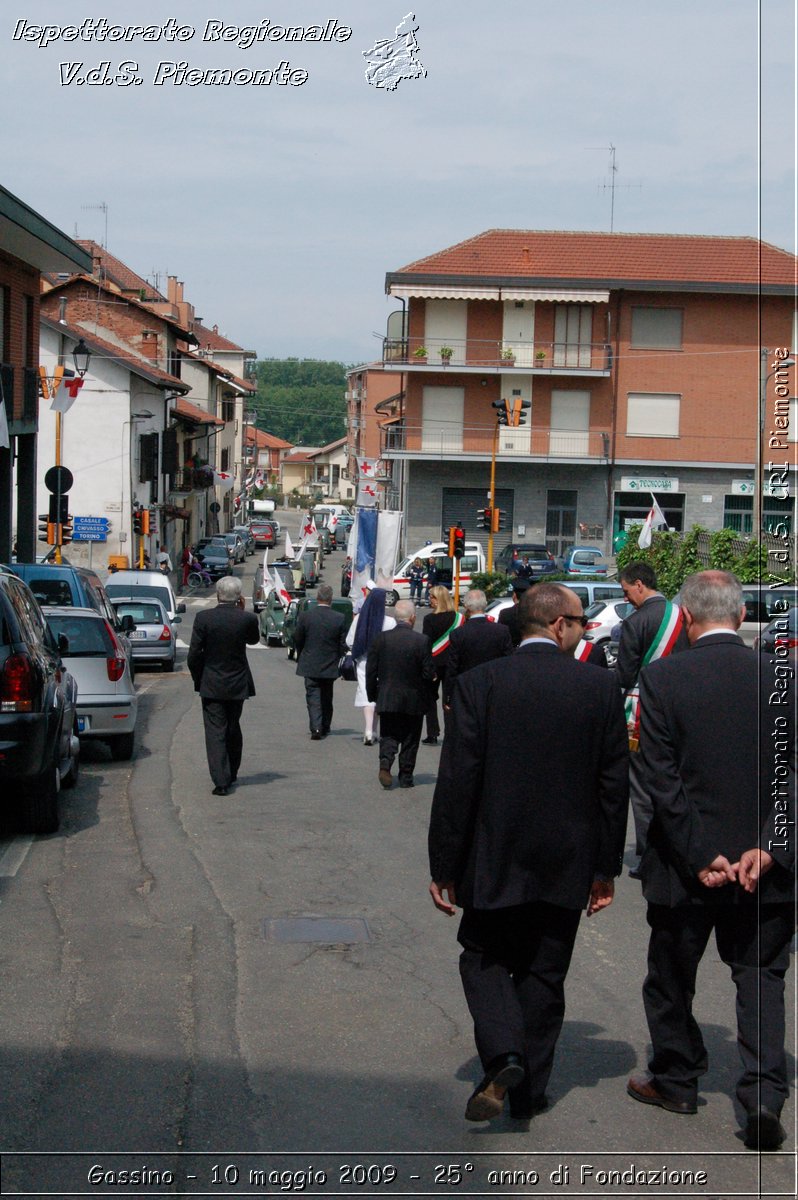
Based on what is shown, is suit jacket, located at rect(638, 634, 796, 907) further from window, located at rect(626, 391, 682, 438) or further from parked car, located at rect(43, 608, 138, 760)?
window, located at rect(626, 391, 682, 438)

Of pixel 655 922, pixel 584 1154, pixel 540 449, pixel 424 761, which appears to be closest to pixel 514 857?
pixel 655 922

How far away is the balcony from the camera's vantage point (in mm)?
52125

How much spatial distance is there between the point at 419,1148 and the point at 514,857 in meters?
0.98

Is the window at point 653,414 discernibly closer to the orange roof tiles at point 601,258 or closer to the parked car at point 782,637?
the orange roof tiles at point 601,258

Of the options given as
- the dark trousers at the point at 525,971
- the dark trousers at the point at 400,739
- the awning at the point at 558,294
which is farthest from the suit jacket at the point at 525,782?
the awning at the point at 558,294

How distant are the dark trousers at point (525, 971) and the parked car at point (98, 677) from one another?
888 centimetres

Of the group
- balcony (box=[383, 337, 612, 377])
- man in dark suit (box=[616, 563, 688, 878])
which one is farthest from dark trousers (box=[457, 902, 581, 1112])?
balcony (box=[383, 337, 612, 377])

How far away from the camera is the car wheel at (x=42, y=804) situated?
9391 millimetres

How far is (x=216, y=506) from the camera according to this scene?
271 feet

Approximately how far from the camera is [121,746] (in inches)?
529

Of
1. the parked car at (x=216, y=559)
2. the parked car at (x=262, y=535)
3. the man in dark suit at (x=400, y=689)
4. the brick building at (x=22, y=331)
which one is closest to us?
the man in dark suit at (x=400, y=689)

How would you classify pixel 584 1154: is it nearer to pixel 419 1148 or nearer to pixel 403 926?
pixel 419 1148

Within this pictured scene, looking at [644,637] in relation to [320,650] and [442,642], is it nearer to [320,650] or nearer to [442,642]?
[442,642]

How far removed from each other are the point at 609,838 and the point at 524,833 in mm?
314
